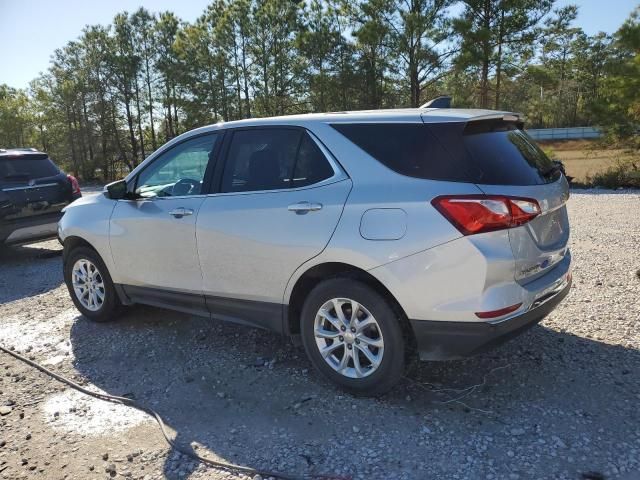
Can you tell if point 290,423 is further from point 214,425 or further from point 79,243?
point 79,243

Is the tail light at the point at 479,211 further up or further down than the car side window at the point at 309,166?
further down

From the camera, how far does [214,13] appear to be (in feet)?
90.7

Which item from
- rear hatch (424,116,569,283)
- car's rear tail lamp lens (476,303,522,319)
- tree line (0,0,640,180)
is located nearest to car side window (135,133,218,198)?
rear hatch (424,116,569,283)

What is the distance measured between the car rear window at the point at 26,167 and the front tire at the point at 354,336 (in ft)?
20.4

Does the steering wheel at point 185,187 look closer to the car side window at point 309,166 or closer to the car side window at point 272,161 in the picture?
the car side window at point 272,161

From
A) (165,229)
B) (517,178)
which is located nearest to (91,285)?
(165,229)

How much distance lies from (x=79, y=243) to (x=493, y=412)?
405 centimetres

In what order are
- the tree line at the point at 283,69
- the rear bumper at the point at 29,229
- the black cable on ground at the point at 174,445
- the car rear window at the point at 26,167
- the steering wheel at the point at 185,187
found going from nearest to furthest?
the black cable on ground at the point at 174,445 → the steering wheel at the point at 185,187 → the rear bumper at the point at 29,229 → the car rear window at the point at 26,167 → the tree line at the point at 283,69

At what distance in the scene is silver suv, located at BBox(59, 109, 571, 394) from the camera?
9.61 ft

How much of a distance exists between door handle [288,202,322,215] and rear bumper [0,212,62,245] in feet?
19.1

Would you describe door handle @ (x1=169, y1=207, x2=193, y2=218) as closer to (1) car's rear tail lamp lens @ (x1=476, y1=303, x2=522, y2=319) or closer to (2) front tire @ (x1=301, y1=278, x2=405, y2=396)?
(2) front tire @ (x1=301, y1=278, x2=405, y2=396)

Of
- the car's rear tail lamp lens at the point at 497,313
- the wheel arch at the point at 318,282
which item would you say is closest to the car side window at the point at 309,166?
the wheel arch at the point at 318,282

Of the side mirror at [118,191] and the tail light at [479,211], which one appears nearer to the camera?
the tail light at [479,211]

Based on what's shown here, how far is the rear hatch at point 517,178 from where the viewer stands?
298 centimetres
